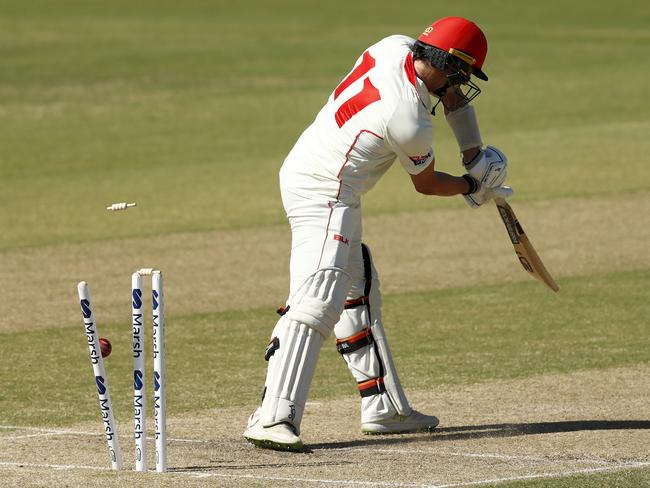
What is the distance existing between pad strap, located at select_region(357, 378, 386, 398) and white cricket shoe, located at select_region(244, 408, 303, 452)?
0.71 m

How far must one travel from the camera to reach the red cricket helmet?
7.00 metres

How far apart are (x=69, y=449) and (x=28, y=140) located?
17689 mm

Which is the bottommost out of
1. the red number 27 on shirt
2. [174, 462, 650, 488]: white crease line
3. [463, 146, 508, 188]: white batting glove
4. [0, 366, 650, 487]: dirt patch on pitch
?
→ [174, 462, 650, 488]: white crease line

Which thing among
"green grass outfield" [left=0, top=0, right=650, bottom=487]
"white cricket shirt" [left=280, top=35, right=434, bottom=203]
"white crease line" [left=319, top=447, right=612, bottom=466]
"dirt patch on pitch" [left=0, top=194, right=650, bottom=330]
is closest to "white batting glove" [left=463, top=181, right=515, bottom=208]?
"white cricket shirt" [left=280, top=35, right=434, bottom=203]

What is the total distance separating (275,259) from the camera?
1380 cm

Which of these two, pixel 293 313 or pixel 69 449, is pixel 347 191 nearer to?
pixel 293 313

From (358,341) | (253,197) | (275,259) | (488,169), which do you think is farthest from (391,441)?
(253,197)

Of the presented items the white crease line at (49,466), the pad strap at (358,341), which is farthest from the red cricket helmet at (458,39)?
the white crease line at (49,466)

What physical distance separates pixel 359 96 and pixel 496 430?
1900mm

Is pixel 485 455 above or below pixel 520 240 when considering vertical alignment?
below

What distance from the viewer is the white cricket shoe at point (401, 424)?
7.39 meters

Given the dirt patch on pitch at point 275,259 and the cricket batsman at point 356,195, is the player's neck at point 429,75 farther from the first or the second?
the dirt patch on pitch at point 275,259

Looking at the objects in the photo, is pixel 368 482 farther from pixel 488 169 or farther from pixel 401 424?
pixel 488 169

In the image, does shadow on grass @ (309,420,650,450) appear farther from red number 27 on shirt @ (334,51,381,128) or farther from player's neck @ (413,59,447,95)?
player's neck @ (413,59,447,95)
